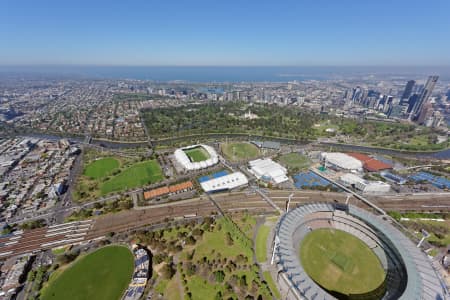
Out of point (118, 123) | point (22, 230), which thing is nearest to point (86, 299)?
point (22, 230)

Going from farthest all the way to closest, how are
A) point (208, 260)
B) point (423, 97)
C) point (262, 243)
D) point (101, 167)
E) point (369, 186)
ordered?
point (423, 97) < point (101, 167) < point (369, 186) < point (262, 243) < point (208, 260)

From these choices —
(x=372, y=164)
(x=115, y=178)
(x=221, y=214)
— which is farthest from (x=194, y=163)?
(x=372, y=164)

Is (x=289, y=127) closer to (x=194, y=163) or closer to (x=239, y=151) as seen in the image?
(x=239, y=151)

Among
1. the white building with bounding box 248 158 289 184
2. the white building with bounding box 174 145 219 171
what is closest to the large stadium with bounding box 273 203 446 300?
the white building with bounding box 248 158 289 184

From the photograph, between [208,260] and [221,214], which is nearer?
[208,260]

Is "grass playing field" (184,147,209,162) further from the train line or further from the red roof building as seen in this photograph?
the red roof building

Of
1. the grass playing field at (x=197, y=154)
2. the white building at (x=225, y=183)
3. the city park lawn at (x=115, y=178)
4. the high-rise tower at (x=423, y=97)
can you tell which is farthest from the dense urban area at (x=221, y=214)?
the high-rise tower at (x=423, y=97)
